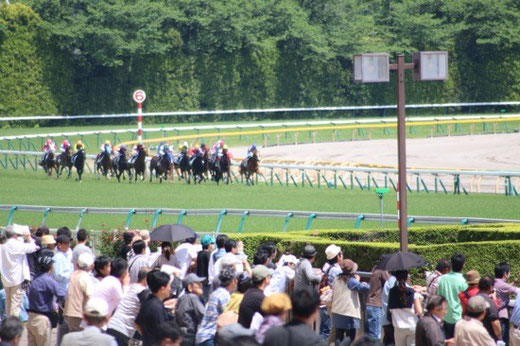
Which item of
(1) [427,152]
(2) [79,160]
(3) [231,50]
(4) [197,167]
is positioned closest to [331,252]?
(4) [197,167]

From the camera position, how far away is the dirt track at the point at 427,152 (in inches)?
1252

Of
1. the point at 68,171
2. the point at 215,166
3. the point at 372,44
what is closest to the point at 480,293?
the point at 215,166

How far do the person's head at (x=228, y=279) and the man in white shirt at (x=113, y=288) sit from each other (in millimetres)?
779

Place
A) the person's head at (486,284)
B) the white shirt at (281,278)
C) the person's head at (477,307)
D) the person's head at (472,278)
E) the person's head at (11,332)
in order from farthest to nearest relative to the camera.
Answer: the white shirt at (281,278)
the person's head at (472,278)
the person's head at (486,284)
the person's head at (477,307)
the person's head at (11,332)

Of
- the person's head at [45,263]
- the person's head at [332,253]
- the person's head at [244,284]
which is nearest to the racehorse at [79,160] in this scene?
the person's head at [332,253]

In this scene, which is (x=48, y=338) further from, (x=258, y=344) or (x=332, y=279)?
(x=258, y=344)

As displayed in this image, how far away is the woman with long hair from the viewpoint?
30.0ft

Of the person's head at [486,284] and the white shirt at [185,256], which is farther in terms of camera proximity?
the white shirt at [185,256]

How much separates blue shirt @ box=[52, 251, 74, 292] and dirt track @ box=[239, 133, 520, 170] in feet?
68.0

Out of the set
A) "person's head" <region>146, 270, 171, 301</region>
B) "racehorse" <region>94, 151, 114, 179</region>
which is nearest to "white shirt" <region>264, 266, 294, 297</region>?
"person's head" <region>146, 270, 171, 301</region>

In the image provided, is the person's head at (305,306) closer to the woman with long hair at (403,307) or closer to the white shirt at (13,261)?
the woman with long hair at (403,307)

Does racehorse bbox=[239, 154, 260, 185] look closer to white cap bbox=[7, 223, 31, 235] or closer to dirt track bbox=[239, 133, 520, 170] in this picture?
dirt track bbox=[239, 133, 520, 170]

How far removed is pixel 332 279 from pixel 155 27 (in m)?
36.0

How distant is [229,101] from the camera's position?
47969mm
